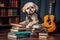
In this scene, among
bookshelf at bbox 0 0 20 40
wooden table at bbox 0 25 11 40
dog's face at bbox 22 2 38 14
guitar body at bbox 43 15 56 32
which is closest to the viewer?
wooden table at bbox 0 25 11 40

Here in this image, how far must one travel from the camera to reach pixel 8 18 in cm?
308

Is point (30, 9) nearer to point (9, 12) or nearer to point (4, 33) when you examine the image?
point (4, 33)

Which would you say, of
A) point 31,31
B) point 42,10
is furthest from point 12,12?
point 31,31

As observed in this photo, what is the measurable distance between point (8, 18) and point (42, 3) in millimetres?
627

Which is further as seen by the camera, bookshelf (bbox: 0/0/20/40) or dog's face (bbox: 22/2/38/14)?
bookshelf (bbox: 0/0/20/40)

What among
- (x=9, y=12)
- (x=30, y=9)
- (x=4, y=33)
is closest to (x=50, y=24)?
(x=30, y=9)

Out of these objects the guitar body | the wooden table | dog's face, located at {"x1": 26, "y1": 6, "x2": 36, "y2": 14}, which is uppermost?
dog's face, located at {"x1": 26, "y1": 6, "x2": 36, "y2": 14}

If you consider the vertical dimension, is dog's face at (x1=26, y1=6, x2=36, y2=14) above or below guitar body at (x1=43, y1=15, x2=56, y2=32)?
above

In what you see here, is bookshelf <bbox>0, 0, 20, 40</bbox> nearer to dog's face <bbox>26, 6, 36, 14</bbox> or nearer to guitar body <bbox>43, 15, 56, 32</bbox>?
guitar body <bbox>43, 15, 56, 32</bbox>

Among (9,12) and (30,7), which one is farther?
(9,12)

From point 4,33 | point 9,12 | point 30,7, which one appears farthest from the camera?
point 9,12

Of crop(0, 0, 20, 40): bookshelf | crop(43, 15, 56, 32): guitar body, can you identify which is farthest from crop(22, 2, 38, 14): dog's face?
crop(0, 0, 20, 40): bookshelf

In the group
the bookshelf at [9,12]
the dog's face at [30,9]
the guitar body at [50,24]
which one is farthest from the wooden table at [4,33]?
the guitar body at [50,24]

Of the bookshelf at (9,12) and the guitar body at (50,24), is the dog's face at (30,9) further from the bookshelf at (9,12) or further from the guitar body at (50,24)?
the bookshelf at (9,12)
